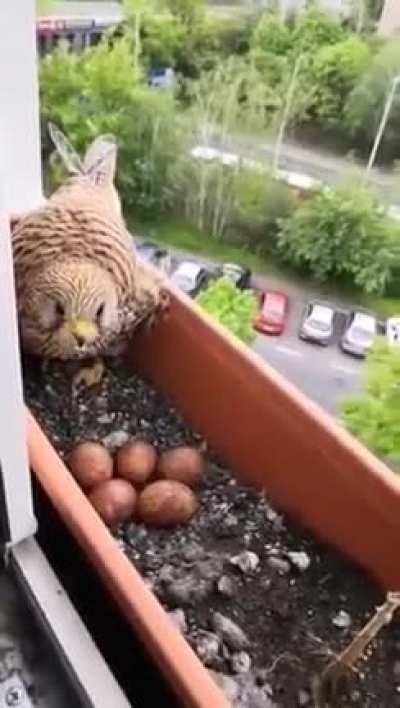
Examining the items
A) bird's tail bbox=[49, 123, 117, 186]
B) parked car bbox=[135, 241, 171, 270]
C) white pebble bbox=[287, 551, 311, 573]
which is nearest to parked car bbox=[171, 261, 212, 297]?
parked car bbox=[135, 241, 171, 270]

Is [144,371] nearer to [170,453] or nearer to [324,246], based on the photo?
[170,453]

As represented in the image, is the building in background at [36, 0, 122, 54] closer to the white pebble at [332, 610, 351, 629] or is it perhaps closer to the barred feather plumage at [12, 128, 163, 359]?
the barred feather plumage at [12, 128, 163, 359]

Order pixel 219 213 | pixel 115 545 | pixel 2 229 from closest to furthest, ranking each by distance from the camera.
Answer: pixel 2 229, pixel 115 545, pixel 219 213

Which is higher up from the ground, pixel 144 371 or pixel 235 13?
pixel 235 13

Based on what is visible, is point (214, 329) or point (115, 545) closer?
point (115, 545)

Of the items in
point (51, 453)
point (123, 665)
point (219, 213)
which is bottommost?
point (123, 665)

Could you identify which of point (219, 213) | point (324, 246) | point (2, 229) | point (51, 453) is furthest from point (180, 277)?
point (2, 229)

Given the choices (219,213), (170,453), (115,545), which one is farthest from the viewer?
(219,213)
